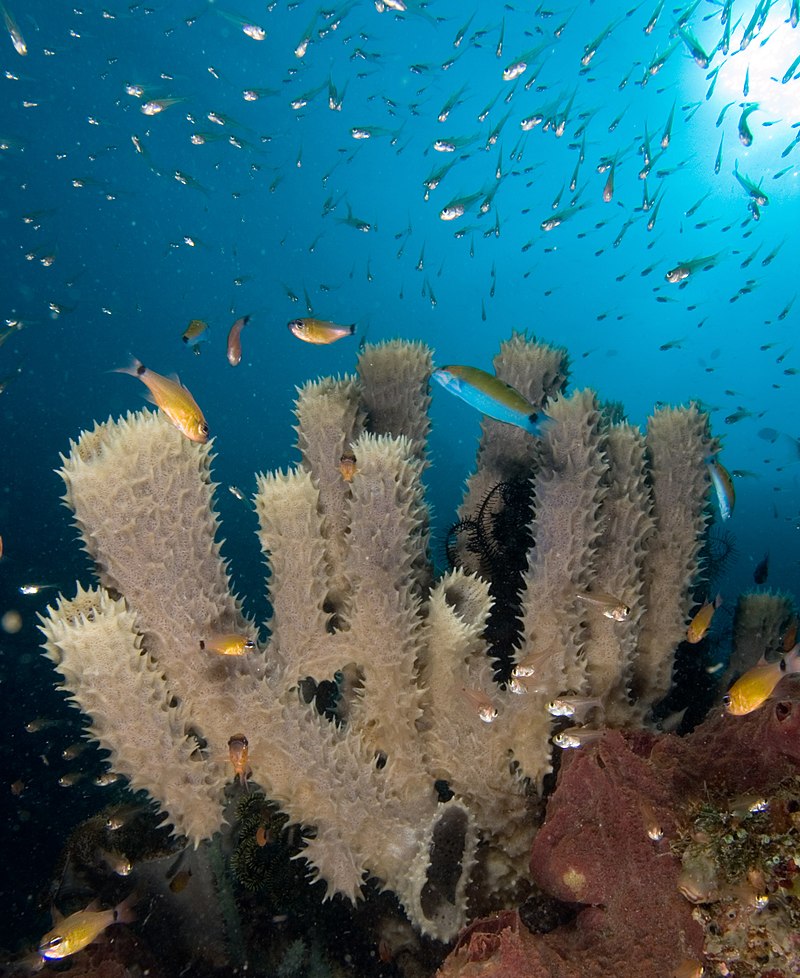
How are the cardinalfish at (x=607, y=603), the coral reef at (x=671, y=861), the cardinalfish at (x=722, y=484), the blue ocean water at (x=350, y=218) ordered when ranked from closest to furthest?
1. the coral reef at (x=671, y=861)
2. the cardinalfish at (x=607, y=603)
3. the cardinalfish at (x=722, y=484)
4. the blue ocean water at (x=350, y=218)

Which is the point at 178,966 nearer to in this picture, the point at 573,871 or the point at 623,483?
the point at 573,871

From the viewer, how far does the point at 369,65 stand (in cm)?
4338

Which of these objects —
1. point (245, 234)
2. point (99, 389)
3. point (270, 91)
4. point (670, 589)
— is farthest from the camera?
point (245, 234)

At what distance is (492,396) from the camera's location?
9.32ft

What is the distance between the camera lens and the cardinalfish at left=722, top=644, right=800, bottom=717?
222 centimetres

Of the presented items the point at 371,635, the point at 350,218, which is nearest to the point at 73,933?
the point at 371,635

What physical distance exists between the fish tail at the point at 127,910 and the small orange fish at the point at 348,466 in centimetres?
257

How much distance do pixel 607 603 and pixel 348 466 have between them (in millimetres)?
1620

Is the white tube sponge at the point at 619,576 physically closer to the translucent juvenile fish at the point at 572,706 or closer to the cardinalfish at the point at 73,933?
the translucent juvenile fish at the point at 572,706

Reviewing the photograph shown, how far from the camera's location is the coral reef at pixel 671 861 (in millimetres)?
1852

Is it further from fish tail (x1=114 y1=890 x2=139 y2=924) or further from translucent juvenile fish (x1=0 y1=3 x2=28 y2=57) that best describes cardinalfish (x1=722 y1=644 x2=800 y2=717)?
translucent juvenile fish (x1=0 y1=3 x2=28 y2=57)

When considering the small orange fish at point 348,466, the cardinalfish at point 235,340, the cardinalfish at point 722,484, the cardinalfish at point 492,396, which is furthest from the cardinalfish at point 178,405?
the cardinalfish at point 722,484

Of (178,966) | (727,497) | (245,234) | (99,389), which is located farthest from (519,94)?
(178,966)

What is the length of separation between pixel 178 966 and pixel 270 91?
14.7 m
